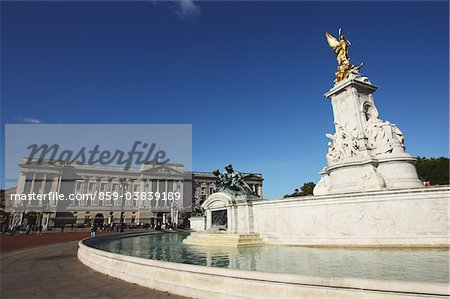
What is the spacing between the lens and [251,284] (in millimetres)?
4992

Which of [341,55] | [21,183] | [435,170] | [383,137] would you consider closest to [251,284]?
[383,137]

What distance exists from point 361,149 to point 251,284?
554 inches

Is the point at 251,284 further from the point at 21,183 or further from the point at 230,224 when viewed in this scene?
the point at 21,183

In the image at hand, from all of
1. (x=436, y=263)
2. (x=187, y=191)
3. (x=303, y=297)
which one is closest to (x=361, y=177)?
(x=436, y=263)

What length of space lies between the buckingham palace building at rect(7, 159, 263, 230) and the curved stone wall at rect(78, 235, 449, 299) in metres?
61.3

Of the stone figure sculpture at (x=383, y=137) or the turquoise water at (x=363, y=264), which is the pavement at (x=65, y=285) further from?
the stone figure sculpture at (x=383, y=137)

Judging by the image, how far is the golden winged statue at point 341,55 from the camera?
19.9 metres

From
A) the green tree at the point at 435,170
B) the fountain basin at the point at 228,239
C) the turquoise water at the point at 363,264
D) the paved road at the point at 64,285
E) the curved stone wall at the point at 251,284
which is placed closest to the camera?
the curved stone wall at the point at 251,284

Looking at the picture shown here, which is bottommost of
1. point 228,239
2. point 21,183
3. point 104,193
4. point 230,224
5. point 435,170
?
point 228,239

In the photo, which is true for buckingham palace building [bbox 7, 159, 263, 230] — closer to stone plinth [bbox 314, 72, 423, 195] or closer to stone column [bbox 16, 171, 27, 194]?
stone column [bbox 16, 171, 27, 194]

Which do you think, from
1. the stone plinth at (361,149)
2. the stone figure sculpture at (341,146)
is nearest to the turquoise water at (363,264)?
the stone plinth at (361,149)

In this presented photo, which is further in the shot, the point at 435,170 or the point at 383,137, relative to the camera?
the point at 435,170

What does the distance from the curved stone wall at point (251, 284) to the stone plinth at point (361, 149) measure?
414 inches

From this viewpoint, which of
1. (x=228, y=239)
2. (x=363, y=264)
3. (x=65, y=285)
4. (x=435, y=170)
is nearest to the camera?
(x=65, y=285)
